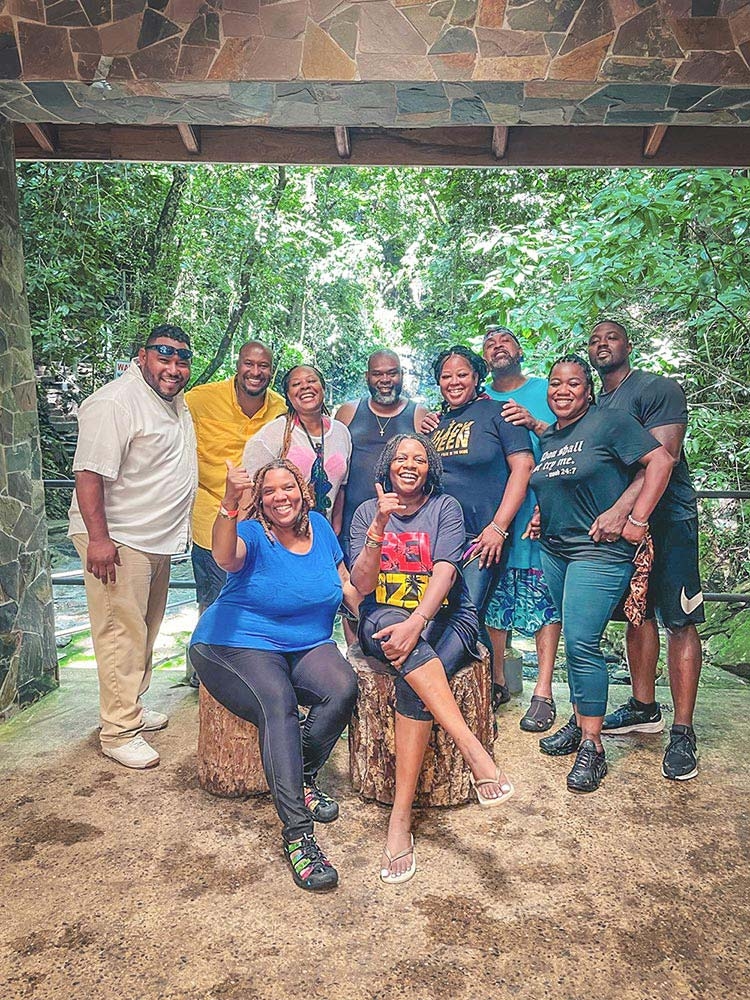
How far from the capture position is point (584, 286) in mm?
4266

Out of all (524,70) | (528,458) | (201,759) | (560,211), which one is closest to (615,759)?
(528,458)

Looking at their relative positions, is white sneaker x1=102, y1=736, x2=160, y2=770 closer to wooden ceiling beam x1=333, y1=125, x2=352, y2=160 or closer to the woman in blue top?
the woman in blue top

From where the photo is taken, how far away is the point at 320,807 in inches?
92.0

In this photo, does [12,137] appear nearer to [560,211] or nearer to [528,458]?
[528,458]

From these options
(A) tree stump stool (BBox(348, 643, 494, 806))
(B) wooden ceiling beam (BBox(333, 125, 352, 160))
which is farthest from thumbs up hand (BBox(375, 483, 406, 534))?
(B) wooden ceiling beam (BBox(333, 125, 352, 160))

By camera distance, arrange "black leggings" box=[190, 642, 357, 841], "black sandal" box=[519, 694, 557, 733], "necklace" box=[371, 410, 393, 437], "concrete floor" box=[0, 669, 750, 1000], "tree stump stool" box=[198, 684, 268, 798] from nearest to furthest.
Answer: "concrete floor" box=[0, 669, 750, 1000] → "black leggings" box=[190, 642, 357, 841] → "tree stump stool" box=[198, 684, 268, 798] → "black sandal" box=[519, 694, 557, 733] → "necklace" box=[371, 410, 393, 437]

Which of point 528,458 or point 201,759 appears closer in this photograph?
point 201,759

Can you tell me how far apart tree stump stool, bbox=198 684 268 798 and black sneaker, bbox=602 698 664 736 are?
4.75 feet

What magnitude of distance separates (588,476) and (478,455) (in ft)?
1.49

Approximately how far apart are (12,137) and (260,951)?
11.1 ft

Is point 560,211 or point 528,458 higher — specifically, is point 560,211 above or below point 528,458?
above

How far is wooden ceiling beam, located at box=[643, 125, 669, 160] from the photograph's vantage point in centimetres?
326

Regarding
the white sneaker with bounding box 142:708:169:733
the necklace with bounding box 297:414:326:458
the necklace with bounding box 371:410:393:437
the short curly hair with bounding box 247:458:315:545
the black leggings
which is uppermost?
the necklace with bounding box 371:410:393:437

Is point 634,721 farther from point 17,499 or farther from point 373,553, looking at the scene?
point 17,499
